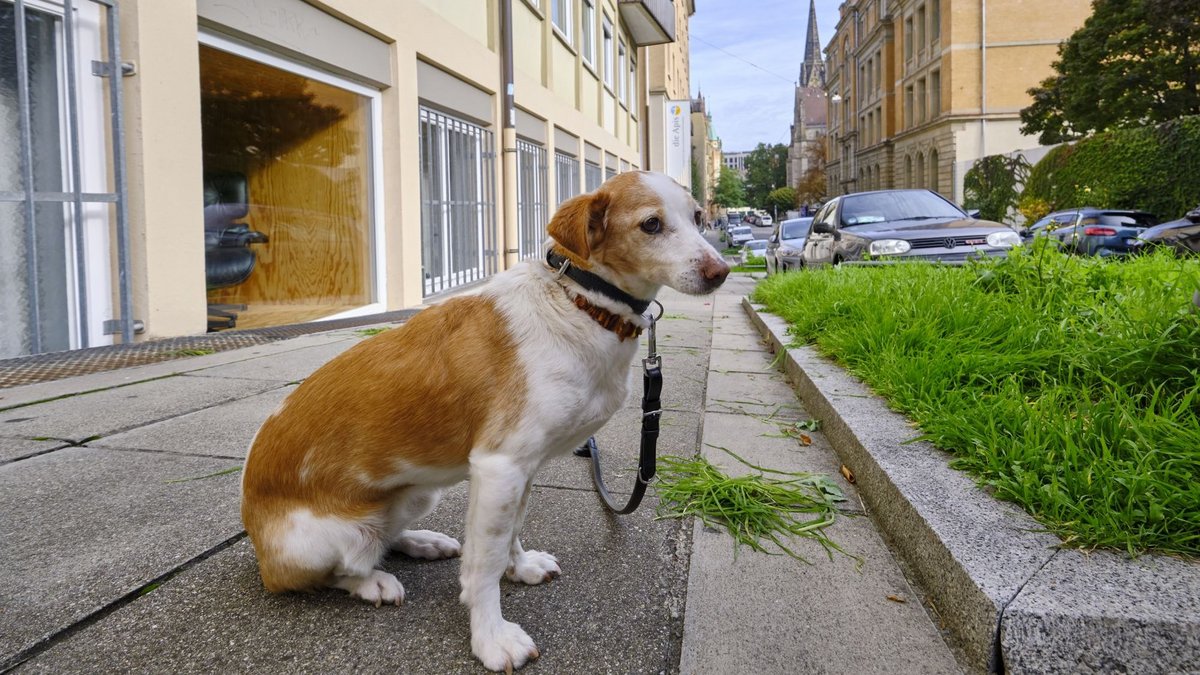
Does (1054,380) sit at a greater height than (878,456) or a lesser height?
greater

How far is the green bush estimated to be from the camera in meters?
22.6

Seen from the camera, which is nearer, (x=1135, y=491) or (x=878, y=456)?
(x=1135, y=491)

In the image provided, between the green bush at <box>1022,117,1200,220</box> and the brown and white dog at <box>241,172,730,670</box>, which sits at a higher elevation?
the green bush at <box>1022,117,1200,220</box>

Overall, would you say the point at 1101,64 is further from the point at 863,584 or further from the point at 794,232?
the point at 863,584

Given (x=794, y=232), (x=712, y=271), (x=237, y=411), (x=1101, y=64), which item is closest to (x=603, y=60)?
(x=794, y=232)

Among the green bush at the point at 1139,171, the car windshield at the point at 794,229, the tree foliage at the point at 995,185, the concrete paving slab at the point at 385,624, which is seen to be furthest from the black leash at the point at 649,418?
the tree foliage at the point at 995,185

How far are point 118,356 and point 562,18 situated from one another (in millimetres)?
13795

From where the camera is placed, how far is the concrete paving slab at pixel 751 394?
436 cm

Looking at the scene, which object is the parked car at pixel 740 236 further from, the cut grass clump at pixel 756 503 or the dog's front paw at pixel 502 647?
the dog's front paw at pixel 502 647

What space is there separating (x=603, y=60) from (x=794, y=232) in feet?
25.2

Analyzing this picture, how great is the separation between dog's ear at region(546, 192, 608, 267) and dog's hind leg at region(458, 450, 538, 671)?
0.58 meters

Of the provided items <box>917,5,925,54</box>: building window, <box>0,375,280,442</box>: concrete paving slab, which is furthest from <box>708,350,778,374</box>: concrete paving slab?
<box>917,5,925,54</box>: building window

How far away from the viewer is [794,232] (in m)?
18.6

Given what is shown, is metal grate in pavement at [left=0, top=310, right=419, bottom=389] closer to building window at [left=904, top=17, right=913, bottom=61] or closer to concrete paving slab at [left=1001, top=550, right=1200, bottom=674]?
concrete paving slab at [left=1001, top=550, right=1200, bottom=674]
